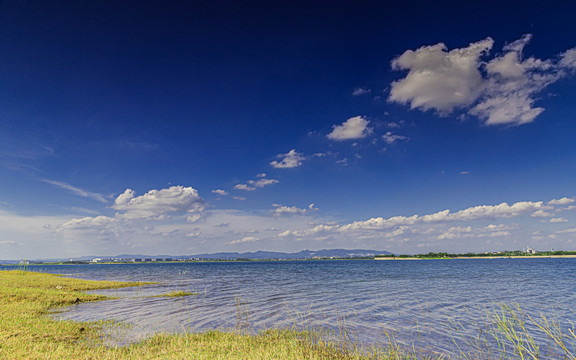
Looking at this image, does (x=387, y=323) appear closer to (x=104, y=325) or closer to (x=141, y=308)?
(x=104, y=325)

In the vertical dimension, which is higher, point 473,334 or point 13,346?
point 13,346

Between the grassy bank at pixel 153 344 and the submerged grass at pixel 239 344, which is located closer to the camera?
the grassy bank at pixel 153 344

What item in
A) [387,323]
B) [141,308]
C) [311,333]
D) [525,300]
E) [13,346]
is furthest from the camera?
[525,300]

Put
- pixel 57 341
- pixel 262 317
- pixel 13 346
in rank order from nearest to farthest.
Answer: pixel 13 346 → pixel 57 341 → pixel 262 317

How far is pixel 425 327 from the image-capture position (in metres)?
19.8

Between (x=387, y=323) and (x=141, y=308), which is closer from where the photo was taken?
(x=387, y=323)

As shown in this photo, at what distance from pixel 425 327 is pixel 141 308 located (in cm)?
2332

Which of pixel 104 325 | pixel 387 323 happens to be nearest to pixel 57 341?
pixel 104 325

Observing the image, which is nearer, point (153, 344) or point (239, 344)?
point (239, 344)

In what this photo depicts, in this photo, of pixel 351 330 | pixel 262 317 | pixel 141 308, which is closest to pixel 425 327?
pixel 351 330

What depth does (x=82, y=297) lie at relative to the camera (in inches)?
1275

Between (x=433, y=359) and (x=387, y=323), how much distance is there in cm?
735

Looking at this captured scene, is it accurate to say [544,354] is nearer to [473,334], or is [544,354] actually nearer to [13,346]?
[473,334]

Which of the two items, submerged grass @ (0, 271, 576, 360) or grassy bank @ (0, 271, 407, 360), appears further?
submerged grass @ (0, 271, 576, 360)
